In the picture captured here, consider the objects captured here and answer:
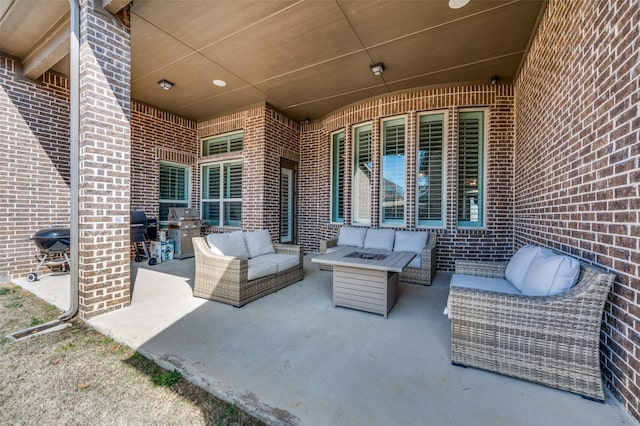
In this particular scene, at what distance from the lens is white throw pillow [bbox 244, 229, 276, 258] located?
4.23 metres

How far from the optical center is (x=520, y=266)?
271 centimetres

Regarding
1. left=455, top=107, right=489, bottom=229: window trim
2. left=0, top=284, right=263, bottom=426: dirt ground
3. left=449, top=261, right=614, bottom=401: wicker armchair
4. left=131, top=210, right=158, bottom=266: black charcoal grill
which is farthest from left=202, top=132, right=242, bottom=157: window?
left=449, top=261, right=614, bottom=401: wicker armchair

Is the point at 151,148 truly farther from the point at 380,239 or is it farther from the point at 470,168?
the point at 470,168

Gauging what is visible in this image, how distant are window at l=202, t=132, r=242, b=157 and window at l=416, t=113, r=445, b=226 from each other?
4.38 m

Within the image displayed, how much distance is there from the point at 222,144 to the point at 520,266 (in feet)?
22.3

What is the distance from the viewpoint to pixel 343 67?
4434mm

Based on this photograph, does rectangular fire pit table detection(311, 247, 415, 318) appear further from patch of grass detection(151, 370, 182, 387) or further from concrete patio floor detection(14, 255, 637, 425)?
patch of grass detection(151, 370, 182, 387)

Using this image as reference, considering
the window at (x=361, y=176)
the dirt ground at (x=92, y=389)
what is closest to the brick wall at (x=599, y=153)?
the dirt ground at (x=92, y=389)

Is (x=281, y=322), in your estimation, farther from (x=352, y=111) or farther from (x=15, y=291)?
(x=352, y=111)

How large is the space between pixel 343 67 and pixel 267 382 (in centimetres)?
452

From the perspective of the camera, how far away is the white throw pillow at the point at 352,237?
5.16 meters

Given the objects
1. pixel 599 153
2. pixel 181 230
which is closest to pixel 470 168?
pixel 599 153

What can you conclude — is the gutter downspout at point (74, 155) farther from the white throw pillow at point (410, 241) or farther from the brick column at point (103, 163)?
the white throw pillow at point (410, 241)

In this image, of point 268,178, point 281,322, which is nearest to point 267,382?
point 281,322
